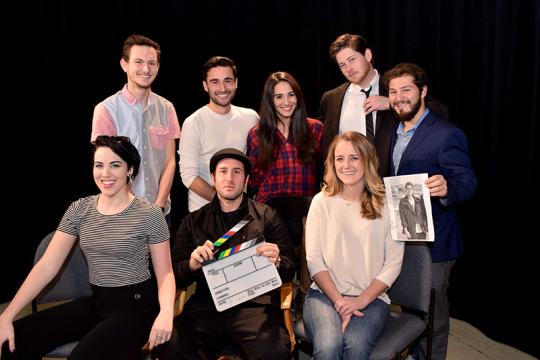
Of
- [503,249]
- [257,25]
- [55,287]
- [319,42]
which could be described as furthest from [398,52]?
[55,287]

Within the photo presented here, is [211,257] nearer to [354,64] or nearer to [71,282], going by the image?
[71,282]

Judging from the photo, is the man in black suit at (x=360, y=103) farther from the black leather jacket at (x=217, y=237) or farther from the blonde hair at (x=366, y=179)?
the black leather jacket at (x=217, y=237)

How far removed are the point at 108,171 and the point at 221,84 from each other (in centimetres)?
131

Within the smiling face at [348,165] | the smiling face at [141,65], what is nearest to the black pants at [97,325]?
the smiling face at [348,165]

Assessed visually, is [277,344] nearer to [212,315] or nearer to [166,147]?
[212,315]

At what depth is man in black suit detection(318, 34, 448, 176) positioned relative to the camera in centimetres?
354

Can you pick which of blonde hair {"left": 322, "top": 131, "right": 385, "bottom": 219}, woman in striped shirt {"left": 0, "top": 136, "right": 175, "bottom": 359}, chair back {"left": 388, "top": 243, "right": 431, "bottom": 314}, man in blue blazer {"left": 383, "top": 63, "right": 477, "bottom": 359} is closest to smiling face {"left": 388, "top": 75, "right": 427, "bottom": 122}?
man in blue blazer {"left": 383, "top": 63, "right": 477, "bottom": 359}

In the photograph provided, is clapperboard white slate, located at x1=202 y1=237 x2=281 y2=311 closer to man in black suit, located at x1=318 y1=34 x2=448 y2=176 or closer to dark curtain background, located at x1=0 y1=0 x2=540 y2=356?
man in black suit, located at x1=318 y1=34 x2=448 y2=176

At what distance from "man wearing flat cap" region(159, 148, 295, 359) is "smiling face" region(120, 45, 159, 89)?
975mm

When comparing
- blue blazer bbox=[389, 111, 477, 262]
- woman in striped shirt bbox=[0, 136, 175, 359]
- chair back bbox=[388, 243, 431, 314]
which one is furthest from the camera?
blue blazer bbox=[389, 111, 477, 262]

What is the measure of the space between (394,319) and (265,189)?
1.27 m

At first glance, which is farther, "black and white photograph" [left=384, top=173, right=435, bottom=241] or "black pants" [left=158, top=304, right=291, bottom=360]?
"black and white photograph" [left=384, top=173, right=435, bottom=241]

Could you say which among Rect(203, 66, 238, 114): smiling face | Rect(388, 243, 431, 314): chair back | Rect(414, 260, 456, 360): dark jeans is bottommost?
Rect(414, 260, 456, 360): dark jeans

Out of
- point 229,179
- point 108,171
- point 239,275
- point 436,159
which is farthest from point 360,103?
point 108,171
